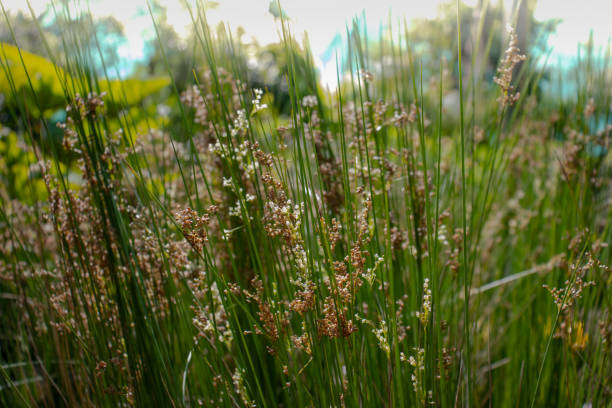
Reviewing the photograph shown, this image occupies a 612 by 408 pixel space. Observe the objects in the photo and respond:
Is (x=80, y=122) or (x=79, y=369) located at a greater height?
(x=80, y=122)

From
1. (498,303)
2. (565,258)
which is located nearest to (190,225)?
(565,258)

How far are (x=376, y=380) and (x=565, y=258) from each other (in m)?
0.72

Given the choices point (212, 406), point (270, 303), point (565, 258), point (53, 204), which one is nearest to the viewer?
point (270, 303)

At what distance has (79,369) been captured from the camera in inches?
52.2

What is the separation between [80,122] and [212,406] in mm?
778

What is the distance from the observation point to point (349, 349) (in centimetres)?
96

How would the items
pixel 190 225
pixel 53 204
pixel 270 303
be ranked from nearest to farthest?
pixel 190 225
pixel 270 303
pixel 53 204

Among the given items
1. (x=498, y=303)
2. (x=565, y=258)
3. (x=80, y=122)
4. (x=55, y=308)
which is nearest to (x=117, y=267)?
(x=55, y=308)

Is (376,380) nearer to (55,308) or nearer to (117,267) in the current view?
(117,267)

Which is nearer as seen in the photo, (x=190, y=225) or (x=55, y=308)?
(x=190, y=225)

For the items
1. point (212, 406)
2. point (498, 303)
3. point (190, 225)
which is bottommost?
point (498, 303)

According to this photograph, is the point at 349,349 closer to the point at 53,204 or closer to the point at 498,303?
the point at 53,204

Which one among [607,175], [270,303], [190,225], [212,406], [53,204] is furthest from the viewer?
[607,175]

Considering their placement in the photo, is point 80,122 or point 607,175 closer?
point 80,122
